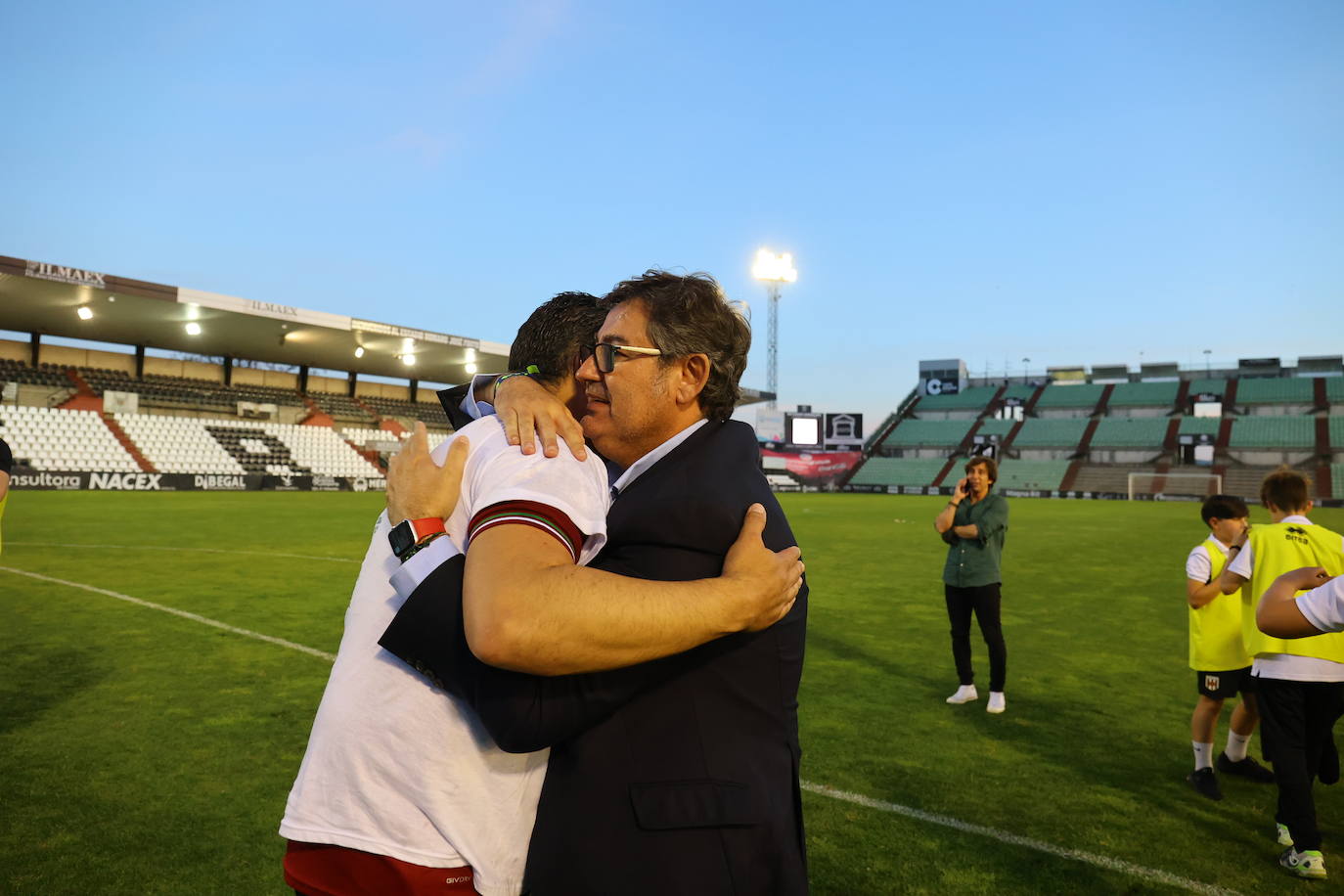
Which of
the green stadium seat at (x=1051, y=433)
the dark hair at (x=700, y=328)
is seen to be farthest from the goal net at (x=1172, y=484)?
the dark hair at (x=700, y=328)

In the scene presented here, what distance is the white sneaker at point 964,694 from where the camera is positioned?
720 cm

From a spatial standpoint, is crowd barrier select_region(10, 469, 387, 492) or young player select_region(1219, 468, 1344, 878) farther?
crowd barrier select_region(10, 469, 387, 492)

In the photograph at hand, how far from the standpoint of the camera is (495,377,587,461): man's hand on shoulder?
1658 millimetres

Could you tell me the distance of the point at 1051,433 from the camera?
71250 mm

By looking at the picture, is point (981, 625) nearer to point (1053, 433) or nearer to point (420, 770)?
point (420, 770)

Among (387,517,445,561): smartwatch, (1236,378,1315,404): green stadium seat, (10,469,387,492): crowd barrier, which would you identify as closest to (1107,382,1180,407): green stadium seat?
(1236,378,1315,404): green stadium seat

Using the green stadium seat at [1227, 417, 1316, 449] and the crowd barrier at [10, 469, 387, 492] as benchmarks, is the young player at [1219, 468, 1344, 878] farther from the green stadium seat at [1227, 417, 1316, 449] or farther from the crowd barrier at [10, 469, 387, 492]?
the green stadium seat at [1227, 417, 1316, 449]

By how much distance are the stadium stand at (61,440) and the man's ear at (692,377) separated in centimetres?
4042

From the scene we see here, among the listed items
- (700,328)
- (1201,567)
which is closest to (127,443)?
(1201,567)

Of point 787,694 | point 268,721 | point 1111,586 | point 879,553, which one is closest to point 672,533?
point 787,694

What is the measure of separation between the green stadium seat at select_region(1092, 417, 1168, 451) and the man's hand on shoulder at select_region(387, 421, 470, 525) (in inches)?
2905

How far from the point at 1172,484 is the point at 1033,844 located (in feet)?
212

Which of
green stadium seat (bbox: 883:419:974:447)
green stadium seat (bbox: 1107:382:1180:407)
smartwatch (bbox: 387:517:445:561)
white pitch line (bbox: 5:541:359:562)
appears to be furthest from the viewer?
green stadium seat (bbox: 883:419:974:447)

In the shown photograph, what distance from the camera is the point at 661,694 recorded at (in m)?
1.56
